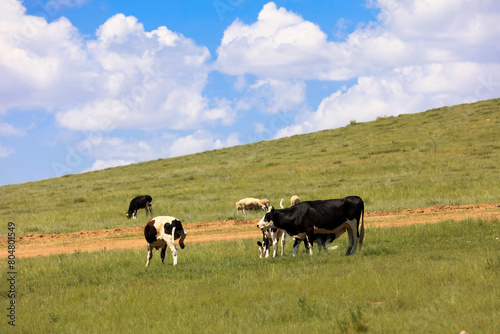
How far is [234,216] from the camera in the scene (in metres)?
25.3

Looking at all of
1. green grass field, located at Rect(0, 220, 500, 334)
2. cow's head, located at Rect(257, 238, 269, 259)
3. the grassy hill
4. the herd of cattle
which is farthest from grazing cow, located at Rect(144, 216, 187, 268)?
the grassy hill

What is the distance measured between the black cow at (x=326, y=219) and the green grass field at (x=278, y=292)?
2.03 feet

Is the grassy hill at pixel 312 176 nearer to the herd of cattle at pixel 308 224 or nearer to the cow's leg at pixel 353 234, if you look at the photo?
the herd of cattle at pixel 308 224

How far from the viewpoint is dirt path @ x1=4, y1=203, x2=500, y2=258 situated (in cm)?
1886

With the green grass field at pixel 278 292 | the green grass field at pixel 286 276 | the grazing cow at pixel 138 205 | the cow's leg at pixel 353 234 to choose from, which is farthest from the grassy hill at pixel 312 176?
the green grass field at pixel 278 292

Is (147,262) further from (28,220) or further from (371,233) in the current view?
(28,220)

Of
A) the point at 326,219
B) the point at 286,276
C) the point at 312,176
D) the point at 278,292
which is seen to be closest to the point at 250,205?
the point at 312,176

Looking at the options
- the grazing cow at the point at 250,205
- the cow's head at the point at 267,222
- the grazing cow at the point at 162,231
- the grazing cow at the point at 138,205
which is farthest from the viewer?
the grazing cow at the point at 138,205

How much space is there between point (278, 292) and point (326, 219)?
185 inches

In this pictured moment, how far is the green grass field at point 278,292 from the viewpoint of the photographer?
745 centimetres

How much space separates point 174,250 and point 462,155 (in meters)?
29.9

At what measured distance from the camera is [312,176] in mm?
37500

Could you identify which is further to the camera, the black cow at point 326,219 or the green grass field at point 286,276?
the black cow at point 326,219

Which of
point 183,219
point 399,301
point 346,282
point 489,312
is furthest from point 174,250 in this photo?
point 183,219
